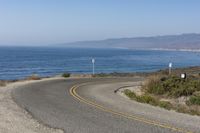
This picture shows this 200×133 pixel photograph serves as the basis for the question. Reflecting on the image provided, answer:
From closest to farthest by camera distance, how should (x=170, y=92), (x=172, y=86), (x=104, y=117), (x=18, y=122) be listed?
(x=18, y=122) → (x=104, y=117) → (x=170, y=92) → (x=172, y=86)

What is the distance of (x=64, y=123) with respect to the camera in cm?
1253

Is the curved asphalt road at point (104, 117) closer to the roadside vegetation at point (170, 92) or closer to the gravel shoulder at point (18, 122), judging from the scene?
the gravel shoulder at point (18, 122)

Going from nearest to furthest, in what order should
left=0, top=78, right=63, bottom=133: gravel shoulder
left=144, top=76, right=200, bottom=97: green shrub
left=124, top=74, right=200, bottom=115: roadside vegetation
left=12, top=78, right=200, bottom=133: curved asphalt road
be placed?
left=0, top=78, right=63, bottom=133: gravel shoulder → left=12, top=78, right=200, bottom=133: curved asphalt road → left=124, top=74, right=200, bottom=115: roadside vegetation → left=144, top=76, right=200, bottom=97: green shrub

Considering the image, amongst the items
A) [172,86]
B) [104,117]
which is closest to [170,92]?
[172,86]

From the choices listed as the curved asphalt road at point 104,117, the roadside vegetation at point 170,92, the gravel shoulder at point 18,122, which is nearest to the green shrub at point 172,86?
the roadside vegetation at point 170,92

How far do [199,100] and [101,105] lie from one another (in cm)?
461

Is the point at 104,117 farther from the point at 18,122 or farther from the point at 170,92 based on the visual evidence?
the point at 170,92

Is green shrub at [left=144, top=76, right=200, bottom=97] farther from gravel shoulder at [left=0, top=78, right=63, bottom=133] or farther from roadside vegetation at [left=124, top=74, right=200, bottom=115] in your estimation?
gravel shoulder at [left=0, top=78, right=63, bottom=133]

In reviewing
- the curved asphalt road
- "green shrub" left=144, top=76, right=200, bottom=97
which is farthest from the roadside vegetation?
the curved asphalt road

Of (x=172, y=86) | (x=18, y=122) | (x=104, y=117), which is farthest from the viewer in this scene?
(x=172, y=86)

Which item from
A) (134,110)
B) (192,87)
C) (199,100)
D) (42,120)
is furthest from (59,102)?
(192,87)

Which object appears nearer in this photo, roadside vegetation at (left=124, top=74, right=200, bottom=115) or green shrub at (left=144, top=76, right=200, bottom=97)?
roadside vegetation at (left=124, top=74, right=200, bottom=115)

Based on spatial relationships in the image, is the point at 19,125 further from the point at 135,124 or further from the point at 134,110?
the point at 134,110

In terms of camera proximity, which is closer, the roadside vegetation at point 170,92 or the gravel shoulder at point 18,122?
the gravel shoulder at point 18,122
